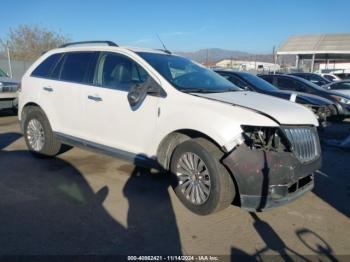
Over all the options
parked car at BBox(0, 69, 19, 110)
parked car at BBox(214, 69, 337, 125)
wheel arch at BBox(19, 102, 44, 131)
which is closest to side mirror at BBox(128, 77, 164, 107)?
wheel arch at BBox(19, 102, 44, 131)

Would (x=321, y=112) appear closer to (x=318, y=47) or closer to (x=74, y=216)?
(x=74, y=216)

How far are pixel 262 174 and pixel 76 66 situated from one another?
10.9 feet

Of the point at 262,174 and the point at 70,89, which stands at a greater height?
the point at 70,89

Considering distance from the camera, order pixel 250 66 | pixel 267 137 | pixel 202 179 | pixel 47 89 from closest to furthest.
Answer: pixel 267 137, pixel 202 179, pixel 47 89, pixel 250 66

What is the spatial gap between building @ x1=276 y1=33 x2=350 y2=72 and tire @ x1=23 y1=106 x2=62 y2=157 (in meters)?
41.1

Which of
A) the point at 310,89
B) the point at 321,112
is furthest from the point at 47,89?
the point at 310,89

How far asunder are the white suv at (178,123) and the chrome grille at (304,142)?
0.01 metres

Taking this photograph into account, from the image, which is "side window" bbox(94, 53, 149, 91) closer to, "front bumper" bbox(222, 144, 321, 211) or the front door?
the front door

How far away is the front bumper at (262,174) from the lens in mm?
3561

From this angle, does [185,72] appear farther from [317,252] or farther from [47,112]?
[317,252]

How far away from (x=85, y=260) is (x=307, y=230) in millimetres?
2287

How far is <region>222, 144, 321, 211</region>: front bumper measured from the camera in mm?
3561

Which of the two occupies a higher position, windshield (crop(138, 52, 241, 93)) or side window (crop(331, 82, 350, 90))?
windshield (crop(138, 52, 241, 93))

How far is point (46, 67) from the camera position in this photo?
5.91 metres
